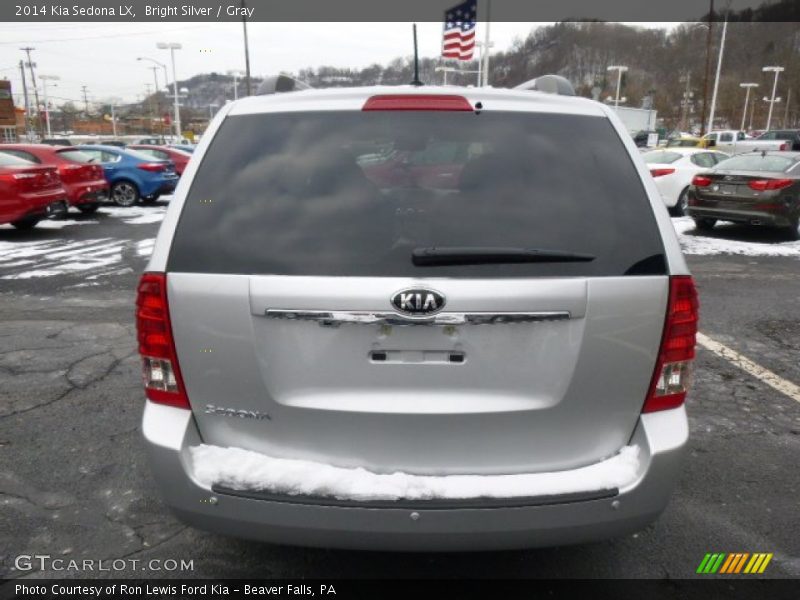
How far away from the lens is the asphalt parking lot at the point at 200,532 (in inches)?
102

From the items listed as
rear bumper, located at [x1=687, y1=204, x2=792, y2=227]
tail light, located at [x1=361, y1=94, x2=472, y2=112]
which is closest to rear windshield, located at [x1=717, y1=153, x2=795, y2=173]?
rear bumper, located at [x1=687, y1=204, x2=792, y2=227]

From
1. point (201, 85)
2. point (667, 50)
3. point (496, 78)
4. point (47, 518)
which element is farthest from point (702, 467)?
point (667, 50)

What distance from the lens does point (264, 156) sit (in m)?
2.16

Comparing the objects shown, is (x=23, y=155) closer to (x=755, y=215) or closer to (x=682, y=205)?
(x=755, y=215)

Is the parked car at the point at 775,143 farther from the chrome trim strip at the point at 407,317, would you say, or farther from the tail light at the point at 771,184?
the chrome trim strip at the point at 407,317

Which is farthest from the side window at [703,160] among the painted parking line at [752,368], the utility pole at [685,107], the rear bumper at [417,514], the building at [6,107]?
the utility pole at [685,107]

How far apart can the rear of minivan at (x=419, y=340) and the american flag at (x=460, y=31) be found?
1841 cm

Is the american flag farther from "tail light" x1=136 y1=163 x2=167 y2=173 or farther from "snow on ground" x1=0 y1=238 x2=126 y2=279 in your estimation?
"snow on ground" x1=0 y1=238 x2=126 y2=279

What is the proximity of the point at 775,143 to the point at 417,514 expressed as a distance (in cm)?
3959

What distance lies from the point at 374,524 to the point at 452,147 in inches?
51.4

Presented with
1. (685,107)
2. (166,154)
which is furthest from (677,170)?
(685,107)

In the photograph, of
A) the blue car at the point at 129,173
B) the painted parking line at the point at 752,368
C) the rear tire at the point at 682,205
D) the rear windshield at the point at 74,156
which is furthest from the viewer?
the blue car at the point at 129,173

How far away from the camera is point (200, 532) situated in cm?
281

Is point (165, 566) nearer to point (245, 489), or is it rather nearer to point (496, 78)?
point (245, 489)
